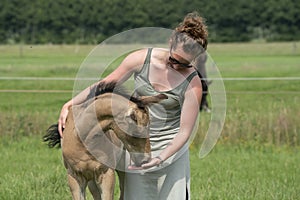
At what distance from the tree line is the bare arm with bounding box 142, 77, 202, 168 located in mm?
70553

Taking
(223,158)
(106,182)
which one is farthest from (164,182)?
(223,158)

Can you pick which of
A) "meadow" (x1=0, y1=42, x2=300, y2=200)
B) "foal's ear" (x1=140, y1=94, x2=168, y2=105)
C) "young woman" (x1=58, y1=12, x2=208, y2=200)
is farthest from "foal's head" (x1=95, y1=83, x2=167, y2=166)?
"meadow" (x1=0, y1=42, x2=300, y2=200)

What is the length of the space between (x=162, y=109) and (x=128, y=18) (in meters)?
73.0

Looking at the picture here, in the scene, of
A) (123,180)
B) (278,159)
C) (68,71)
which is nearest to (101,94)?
(123,180)

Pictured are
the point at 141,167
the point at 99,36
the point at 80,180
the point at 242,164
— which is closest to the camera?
the point at 141,167

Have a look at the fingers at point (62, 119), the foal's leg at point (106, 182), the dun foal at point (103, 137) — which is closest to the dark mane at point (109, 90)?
the dun foal at point (103, 137)

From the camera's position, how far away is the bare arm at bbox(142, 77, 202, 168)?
19.1 feet

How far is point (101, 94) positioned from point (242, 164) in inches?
210

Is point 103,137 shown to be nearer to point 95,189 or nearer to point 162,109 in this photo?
point 162,109

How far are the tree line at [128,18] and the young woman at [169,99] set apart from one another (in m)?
70.2

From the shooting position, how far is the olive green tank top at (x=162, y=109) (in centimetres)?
599

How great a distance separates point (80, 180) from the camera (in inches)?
257

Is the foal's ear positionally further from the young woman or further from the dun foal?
the young woman

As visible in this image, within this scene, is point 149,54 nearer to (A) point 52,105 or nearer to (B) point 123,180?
(B) point 123,180
